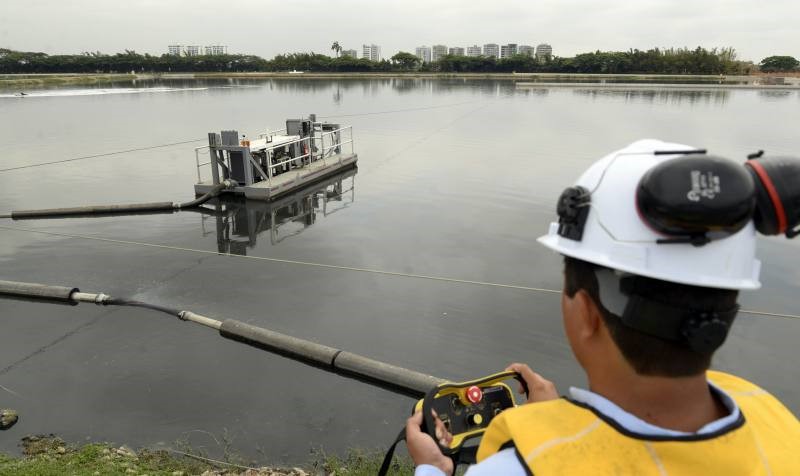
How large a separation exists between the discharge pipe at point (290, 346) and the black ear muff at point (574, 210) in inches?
156

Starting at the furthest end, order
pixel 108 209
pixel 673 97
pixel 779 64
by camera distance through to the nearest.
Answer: pixel 779 64
pixel 673 97
pixel 108 209

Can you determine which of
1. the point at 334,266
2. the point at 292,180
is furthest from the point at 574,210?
the point at 292,180

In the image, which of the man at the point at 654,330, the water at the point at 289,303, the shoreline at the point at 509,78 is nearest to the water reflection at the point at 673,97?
the shoreline at the point at 509,78

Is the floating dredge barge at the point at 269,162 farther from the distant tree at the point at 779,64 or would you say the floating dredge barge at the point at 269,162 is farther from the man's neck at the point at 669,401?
the distant tree at the point at 779,64

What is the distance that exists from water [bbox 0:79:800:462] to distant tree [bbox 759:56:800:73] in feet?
393

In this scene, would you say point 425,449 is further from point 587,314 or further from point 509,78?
point 509,78

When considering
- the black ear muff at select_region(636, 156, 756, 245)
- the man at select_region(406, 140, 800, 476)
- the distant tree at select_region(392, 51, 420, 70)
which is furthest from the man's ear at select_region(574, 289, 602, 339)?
the distant tree at select_region(392, 51, 420, 70)

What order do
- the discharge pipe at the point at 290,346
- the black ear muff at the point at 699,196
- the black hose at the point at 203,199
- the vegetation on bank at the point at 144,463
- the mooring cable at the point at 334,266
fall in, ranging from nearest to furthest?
the black ear muff at the point at 699,196 → the vegetation on bank at the point at 144,463 → the discharge pipe at the point at 290,346 → the mooring cable at the point at 334,266 → the black hose at the point at 203,199

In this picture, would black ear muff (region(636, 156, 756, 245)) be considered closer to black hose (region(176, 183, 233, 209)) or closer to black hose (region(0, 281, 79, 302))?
black hose (region(0, 281, 79, 302))

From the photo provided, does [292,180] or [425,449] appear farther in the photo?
[292,180]

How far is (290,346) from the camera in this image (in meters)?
6.09

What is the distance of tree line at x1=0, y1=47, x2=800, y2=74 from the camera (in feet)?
333

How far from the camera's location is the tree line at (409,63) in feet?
333

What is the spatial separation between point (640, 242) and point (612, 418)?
40cm
